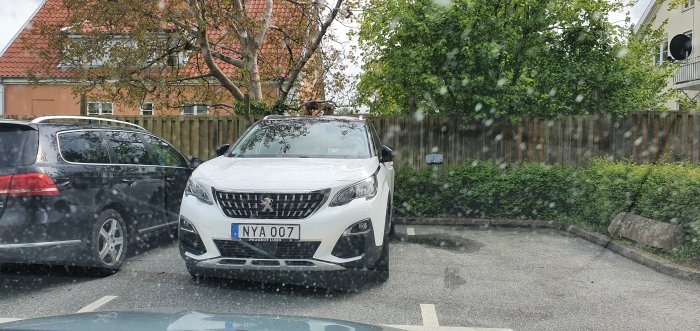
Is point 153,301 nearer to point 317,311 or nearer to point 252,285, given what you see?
point 252,285

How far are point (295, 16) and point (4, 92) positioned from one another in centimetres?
1630

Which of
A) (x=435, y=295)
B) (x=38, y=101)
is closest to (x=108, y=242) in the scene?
(x=435, y=295)

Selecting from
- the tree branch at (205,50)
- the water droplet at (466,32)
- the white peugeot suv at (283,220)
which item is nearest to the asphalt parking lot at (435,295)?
the white peugeot suv at (283,220)

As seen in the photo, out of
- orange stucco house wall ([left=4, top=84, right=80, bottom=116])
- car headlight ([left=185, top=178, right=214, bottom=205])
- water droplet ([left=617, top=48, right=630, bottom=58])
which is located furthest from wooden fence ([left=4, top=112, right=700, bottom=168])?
orange stucco house wall ([left=4, top=84, right=80, bottom=116])

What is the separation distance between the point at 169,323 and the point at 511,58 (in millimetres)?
10157

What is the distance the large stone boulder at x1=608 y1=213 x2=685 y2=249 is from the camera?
6660 mm

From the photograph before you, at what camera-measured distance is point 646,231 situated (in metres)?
7.10

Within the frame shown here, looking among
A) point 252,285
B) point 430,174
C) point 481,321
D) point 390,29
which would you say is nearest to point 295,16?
point 390,29

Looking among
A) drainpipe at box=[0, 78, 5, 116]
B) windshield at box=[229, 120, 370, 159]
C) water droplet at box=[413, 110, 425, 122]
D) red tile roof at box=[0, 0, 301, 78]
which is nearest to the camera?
windshield at box=[229, 120, 370, 159]

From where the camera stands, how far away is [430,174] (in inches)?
401

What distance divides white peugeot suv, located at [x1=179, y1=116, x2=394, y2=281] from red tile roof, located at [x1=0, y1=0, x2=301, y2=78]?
11343 mm

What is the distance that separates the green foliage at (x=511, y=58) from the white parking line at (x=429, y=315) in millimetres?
6579

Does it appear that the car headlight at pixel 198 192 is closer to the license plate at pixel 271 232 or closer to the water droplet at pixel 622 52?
the license plate at pixel 271 232

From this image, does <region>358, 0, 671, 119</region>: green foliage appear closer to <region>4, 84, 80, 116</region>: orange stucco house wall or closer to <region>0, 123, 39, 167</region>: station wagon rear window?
<region>0, 123, 39, 167</region>: station wagon rear window
